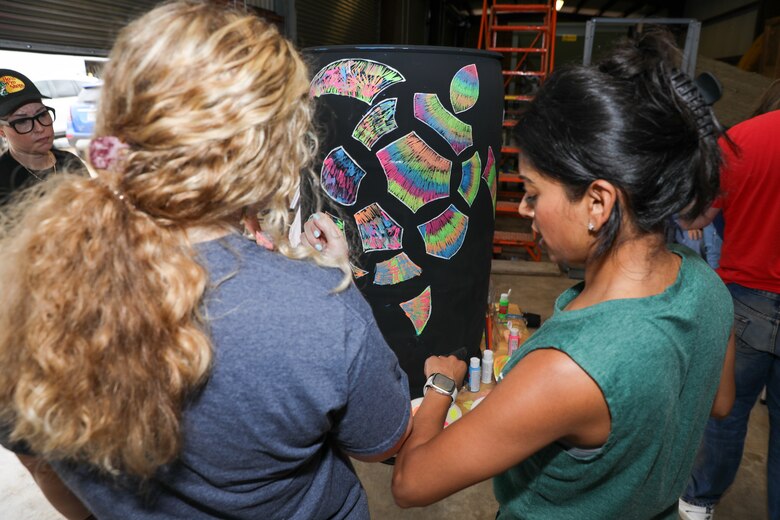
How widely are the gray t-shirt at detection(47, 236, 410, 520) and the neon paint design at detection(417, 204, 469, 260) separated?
1168 millimetres

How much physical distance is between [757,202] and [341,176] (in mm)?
1483

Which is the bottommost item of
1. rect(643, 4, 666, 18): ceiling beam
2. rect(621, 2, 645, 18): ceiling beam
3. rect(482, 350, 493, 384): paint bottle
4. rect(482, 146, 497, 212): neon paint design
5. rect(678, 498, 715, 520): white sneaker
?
rect(678, 498, 715, 520): white sneaker

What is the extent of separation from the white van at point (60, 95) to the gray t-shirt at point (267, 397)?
3144 millimetres

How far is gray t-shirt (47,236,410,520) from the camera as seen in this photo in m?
0.67

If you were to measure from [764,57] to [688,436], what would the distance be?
7267 millimetres

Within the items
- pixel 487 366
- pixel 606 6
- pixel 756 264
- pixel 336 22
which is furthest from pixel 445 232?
pixel 606 6

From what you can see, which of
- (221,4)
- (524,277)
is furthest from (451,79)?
(524,277)

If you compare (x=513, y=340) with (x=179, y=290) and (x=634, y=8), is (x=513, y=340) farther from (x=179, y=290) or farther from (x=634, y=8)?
(x=634, y=8)

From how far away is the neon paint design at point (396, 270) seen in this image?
202 centimetres

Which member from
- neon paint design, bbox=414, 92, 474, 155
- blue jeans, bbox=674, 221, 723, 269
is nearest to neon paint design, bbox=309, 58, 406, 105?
neon paint design, bbox=414, 92, 474, 155

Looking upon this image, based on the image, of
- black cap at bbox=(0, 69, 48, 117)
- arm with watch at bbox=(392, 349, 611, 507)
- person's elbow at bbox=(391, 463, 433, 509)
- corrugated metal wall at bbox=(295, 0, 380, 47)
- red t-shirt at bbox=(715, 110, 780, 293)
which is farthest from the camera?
corrugated metal wall at bbox=(295, 0, 380, 47)

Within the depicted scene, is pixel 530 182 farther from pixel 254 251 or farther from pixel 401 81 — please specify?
pixel 401 81

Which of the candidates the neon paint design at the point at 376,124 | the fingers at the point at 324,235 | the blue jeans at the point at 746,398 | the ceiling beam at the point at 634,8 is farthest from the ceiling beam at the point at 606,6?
the fingers at the point at 324,235

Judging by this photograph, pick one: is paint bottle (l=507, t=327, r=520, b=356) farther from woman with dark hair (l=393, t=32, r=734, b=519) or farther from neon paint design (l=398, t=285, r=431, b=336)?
woman with dark hair (l=393, t=32, r=734, b=519)
